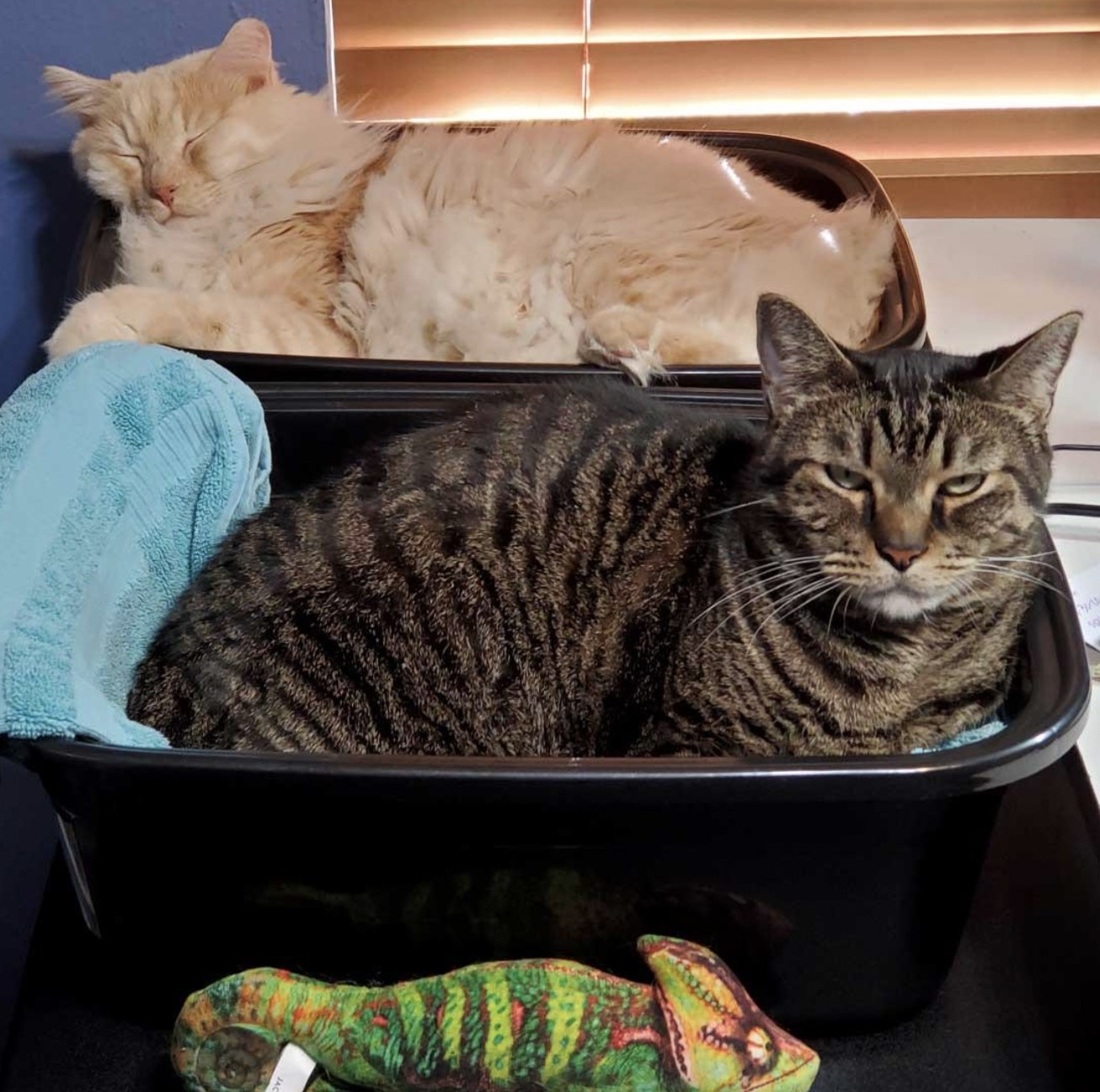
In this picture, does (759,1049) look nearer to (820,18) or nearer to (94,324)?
(94,324)

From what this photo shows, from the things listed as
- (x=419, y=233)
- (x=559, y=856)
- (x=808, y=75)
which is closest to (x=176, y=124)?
(x=419, y=233)

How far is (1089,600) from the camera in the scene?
1177 mm

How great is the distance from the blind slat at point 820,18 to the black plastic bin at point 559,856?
122cm

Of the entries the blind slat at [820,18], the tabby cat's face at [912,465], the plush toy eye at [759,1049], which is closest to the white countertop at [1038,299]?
the blind slat at [820,18]

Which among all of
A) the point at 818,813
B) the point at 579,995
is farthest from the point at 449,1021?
the point at 818,813

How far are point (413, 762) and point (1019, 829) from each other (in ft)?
2.09

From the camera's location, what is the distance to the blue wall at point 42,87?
1504 millimetres

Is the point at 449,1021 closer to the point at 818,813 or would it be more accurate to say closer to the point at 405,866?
the point at 405,866

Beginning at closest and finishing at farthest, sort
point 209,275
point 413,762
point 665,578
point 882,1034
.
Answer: point 413,762 < point 882,1034 < point 665,578 < point 209,275

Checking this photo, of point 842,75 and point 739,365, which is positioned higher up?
point 842,75

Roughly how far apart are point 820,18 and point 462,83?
552 mm

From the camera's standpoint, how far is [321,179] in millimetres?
1576

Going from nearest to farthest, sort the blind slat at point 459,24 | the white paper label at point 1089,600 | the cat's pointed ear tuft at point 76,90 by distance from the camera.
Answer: the white paper label at point 1089,600, the cat's pointed ear tuft at point 76,90, the blind slat at point 459,24

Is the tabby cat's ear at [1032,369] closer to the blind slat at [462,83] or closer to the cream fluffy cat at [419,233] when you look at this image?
the cream fluffy cat at [419,233]
